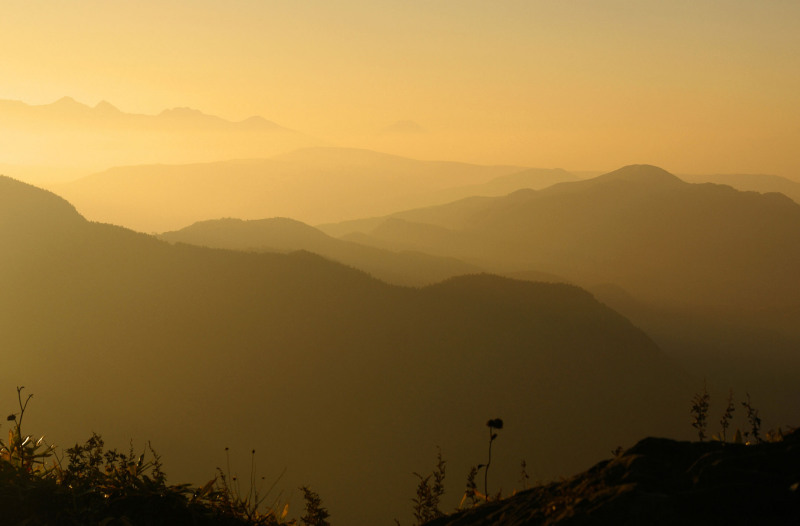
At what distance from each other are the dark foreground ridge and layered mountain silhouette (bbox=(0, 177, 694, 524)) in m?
122

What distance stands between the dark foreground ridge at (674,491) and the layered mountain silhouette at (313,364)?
122m

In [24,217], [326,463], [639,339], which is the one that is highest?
[24,217]

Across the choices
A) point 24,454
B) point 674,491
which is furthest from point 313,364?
point 674,491

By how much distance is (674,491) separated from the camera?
3.26m

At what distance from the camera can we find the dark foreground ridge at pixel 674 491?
2.99 meters

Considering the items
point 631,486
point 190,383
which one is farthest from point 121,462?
point 190,383

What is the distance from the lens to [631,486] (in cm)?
325

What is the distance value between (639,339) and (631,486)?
19695 centimetres

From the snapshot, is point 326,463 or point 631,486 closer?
point 631,486

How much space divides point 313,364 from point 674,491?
165315mm

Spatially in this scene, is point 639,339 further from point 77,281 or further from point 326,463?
point 77,281

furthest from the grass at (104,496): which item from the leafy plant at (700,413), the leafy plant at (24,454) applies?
the leafy plant at (700,413)

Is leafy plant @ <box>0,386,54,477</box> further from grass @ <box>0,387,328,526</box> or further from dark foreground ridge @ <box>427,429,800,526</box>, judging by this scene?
dark foreground ridge @ <box>427,429,800,526</box>

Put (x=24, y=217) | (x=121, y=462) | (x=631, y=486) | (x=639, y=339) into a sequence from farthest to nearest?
(x=24, y=217) < (x=639, y=339) < (x=121, y=462) < (x=631, y=486)
